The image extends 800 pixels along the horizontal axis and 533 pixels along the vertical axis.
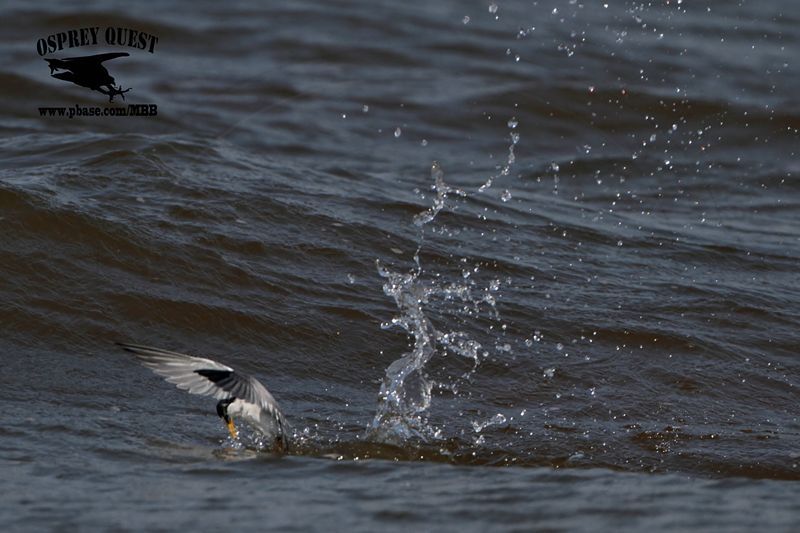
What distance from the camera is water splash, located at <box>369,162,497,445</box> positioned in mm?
5051

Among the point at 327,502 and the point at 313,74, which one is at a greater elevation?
the point at 313,74

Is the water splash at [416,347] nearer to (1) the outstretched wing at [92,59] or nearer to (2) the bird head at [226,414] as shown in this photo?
(2) the bird head at [226,414]

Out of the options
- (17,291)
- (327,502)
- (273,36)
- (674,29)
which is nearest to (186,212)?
(17,291)

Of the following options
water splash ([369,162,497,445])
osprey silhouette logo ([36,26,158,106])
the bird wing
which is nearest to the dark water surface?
water splash ([369,162,497,445])

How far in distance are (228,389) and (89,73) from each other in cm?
731

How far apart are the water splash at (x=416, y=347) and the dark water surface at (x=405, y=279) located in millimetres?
21

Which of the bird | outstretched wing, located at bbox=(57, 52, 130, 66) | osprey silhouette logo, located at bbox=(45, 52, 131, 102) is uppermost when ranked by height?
outstretched wing, located at bbox=(57, 52, 130, 66)

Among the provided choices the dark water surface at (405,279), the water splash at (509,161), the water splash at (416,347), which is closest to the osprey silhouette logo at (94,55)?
the dark water surface at (405,279)

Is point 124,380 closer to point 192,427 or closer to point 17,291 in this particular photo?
point 192,427

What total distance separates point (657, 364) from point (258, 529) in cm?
290

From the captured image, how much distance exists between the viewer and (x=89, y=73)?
11.2 metres

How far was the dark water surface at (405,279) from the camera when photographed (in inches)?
167

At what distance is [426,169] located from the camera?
958cm

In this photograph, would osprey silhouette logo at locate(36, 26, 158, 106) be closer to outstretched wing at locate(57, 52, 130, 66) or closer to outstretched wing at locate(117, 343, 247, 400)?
outstretched wing at locate(57, 52, 130, 66)
